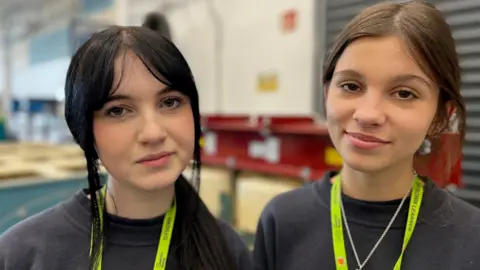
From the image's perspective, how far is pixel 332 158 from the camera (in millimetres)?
2688

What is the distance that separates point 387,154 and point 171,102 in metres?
0.52

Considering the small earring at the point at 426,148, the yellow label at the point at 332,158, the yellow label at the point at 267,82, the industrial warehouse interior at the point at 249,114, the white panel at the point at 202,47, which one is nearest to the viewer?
the small earring at the point at 426,148

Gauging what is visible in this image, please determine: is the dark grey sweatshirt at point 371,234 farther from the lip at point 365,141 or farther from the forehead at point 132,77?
the forehead at point 132,77

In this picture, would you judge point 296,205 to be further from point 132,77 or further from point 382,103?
point 132,77

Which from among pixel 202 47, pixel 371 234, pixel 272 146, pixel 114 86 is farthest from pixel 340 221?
pixel 202 47

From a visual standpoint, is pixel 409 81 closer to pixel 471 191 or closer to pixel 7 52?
pixel 471 191

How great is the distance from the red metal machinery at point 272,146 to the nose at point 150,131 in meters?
1.72

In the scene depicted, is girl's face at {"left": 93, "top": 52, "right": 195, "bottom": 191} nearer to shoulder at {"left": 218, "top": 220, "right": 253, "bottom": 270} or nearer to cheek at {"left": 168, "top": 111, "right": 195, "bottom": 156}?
cheek at {"left": 168, "top": 111, "right": 195, "bottom": 156}

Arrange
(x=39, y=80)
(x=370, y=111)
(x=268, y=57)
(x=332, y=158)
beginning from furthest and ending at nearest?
1. (x=39, y=80)
2. (x=268, y=57)
3. (x=332, y=158)
4. (x=370, y=111)

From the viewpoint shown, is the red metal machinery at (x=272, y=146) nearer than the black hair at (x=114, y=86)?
No

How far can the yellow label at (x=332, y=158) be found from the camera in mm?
2658

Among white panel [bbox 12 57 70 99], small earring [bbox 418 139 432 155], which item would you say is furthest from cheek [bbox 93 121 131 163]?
white panel [bbox 12 57 70 99]

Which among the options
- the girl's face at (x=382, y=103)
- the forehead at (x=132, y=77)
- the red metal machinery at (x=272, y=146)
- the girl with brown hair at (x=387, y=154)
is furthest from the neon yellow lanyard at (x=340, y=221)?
the red metal machinery at (x=272, y=146)

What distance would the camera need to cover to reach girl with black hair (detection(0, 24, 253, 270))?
105 centimetres
